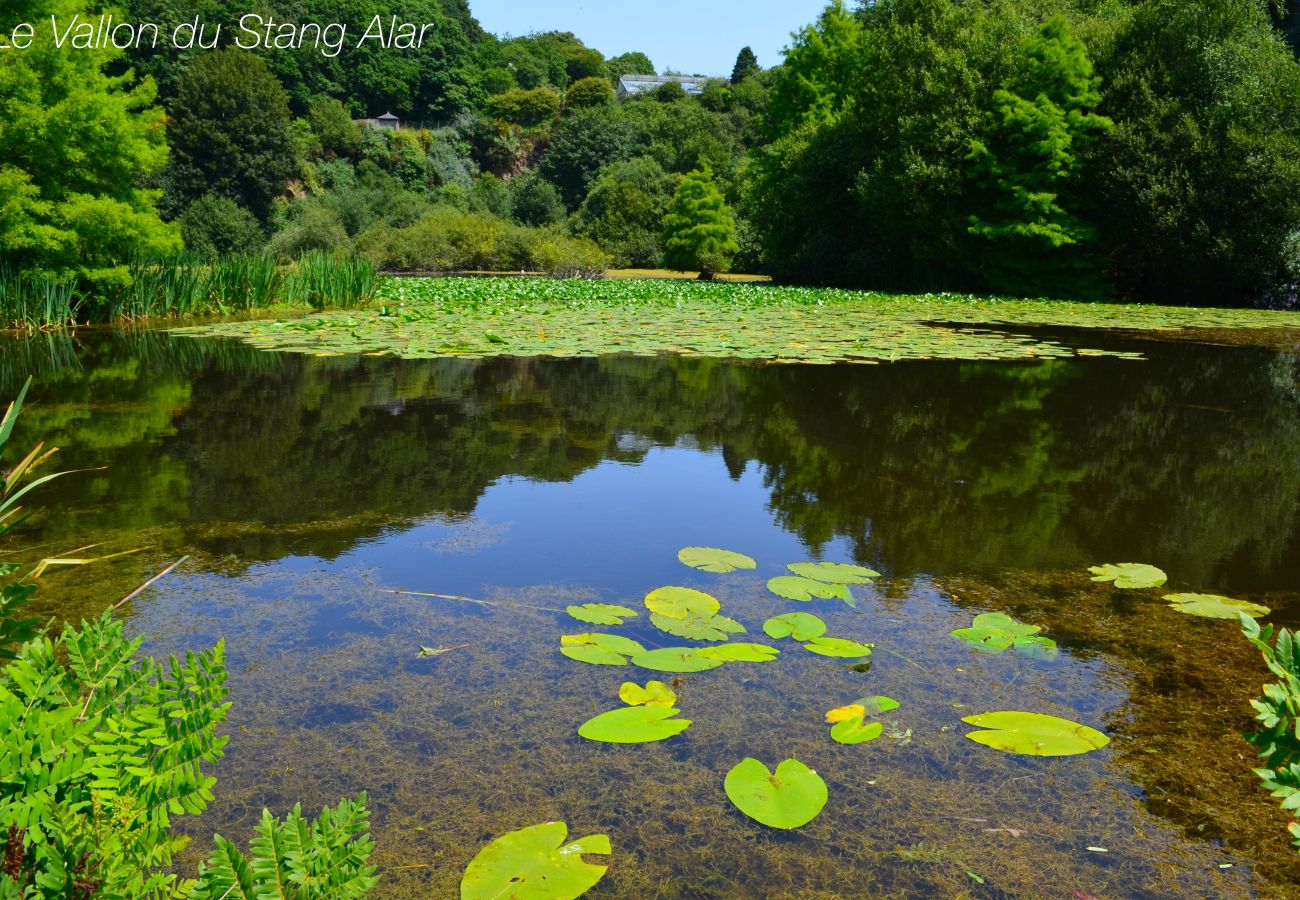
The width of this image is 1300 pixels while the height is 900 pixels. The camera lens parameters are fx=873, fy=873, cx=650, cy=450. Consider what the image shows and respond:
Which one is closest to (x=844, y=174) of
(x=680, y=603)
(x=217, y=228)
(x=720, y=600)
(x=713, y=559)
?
(x=217, y=228)

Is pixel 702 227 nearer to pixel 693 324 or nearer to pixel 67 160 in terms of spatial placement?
pixel 693 324

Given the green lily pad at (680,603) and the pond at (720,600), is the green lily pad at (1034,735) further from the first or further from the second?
the green lily pad at (680,603)

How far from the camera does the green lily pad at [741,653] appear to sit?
234 cm

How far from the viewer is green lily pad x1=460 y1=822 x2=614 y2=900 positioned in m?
1.46

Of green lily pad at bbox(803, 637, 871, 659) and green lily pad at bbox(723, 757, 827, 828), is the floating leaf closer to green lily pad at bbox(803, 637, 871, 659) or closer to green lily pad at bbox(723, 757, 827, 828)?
green lily pad at bbox(723, 757, 827, 828)

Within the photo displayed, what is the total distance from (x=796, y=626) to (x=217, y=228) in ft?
103

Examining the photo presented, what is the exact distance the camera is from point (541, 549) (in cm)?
327

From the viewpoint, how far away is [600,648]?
239 centimetres

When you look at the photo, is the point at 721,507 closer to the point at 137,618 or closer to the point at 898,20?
the point at 137,618

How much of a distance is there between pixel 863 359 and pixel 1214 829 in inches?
283

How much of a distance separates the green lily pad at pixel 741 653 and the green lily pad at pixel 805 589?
434 millimetres

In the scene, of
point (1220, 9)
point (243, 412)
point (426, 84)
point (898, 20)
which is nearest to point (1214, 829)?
point (243, 412)

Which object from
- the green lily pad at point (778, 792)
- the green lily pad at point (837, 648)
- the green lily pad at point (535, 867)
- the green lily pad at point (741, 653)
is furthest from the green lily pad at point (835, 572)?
the green lily pad at point (535, 867)

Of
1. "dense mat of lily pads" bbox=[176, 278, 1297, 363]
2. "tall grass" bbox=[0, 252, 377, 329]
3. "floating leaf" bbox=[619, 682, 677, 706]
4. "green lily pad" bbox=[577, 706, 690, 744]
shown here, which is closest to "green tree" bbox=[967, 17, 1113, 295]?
"dense mat of lily pads" bbox=[176, 278, 1297, 363]
